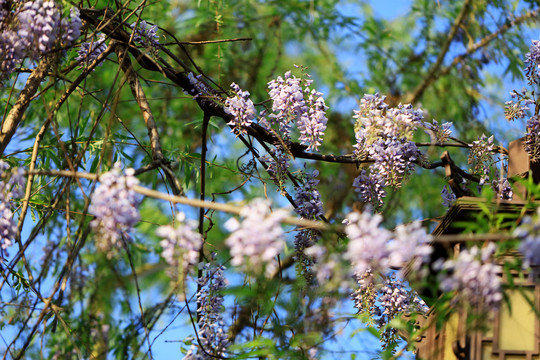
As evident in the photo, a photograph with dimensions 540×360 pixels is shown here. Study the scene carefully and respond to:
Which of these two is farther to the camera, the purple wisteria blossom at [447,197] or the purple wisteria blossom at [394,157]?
the purple wisteria blossom at [447,197]

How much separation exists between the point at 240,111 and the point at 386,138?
464 millimetres

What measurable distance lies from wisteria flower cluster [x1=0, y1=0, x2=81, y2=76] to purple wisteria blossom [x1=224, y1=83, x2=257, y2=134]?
488 millimetres

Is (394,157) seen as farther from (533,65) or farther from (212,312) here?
(212,312)

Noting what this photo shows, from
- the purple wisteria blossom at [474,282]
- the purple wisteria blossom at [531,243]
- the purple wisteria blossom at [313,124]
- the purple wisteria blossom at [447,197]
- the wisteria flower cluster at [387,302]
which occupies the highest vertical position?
the purple wisteria blossom at [447,197]

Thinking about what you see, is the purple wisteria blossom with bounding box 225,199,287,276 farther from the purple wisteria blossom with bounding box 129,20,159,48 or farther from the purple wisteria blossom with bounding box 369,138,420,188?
the purple wisteria blossom with bounding box 129,20,159,48

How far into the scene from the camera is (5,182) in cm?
159

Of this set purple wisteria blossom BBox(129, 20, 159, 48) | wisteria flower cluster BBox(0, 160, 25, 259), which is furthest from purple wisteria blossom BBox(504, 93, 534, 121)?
wisteria flower cluster BBox(0, 160, 25, 259)

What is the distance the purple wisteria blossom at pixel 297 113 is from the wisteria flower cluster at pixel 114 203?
76cm

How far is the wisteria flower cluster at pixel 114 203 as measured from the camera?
1337 millimetres

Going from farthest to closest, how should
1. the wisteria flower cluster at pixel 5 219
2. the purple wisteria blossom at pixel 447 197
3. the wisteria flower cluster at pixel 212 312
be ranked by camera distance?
the purple wisteria blossom at pixel 447 197 < the wisteria flower cluster at pixel 212 312 < the wisteria flower cluster at pixel 5 219

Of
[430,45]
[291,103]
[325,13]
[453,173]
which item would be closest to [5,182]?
[291,103]

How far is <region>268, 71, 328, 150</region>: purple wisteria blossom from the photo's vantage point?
2016mm

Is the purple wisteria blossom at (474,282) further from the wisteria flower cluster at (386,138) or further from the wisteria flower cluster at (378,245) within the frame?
the wisteria flower cluster at (386,138)

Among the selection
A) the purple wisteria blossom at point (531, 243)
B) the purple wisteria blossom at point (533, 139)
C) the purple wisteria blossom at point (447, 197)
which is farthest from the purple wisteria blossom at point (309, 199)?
the purple wisteria blossom at point (531, 243)
